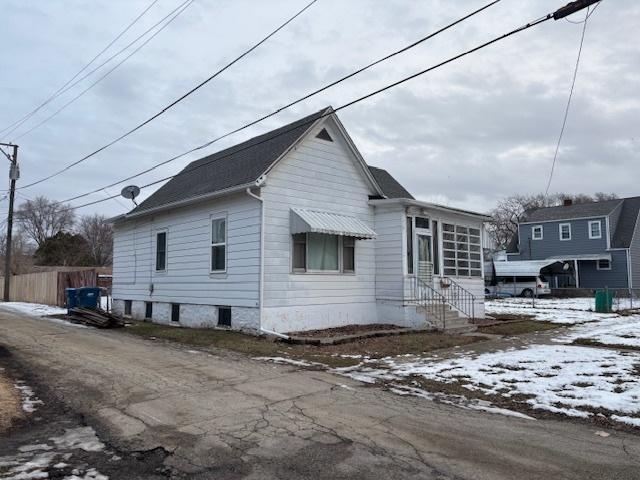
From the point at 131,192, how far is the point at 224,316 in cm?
777

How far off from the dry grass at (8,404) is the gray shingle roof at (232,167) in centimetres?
737

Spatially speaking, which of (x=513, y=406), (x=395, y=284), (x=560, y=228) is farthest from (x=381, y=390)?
(x=560, y=228)

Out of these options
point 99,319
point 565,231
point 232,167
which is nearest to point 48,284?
point 99,319

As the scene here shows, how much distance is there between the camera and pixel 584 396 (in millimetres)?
7031

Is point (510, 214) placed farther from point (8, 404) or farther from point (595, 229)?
point (8, 404)

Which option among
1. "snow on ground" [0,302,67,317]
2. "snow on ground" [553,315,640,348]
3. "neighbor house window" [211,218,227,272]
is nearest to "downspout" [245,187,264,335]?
"neighbor house window" [211,218,227,272]

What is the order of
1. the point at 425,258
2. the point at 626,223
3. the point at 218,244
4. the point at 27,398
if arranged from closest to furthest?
the point at 27,398 < the point at 218,244 < the point at 425,258 < the point at 626,223

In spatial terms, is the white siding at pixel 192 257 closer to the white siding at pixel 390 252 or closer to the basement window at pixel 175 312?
the basement window at pixel 175 312

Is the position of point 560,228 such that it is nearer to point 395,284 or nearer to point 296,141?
point 395,284

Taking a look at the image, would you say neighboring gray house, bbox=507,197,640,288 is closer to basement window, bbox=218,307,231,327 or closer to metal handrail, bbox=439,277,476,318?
metal handrail, bbox=439,277,476,318

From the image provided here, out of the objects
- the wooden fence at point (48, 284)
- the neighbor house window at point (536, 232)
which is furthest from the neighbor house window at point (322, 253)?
the neighbor house window at point (536, 232)

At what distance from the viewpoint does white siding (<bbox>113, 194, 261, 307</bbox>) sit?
44.2 feet

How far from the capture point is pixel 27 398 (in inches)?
274

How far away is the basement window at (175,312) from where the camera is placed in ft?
53.3
